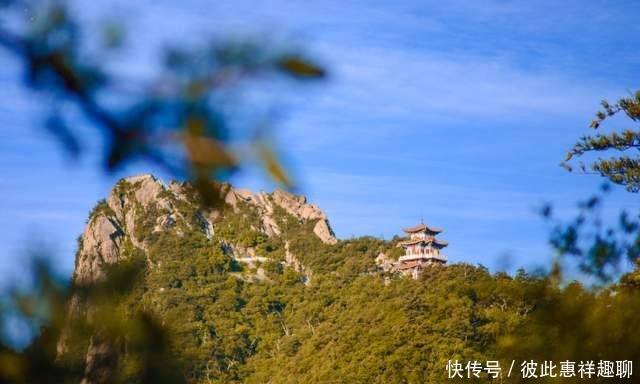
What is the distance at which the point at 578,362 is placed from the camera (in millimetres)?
5953

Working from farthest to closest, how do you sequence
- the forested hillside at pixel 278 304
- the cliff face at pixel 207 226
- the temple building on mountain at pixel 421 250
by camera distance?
the cliff face at pixel 207 226 → the temple building on mountain at pixel 421 250 → the forested hillside at pixel 278 304

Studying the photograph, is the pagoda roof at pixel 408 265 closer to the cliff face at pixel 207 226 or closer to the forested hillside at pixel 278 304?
the forested hillside at pixel 278 304

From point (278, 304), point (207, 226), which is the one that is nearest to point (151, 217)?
point (207, 226)

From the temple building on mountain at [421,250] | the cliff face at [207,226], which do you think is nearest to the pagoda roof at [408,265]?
the temple building on mountain at [421,250]

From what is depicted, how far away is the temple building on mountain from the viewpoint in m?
44.1

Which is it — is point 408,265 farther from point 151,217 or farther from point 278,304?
point 151,217

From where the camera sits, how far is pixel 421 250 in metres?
44.7

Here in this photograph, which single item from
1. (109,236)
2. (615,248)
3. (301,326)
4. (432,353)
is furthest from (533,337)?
(109,236)

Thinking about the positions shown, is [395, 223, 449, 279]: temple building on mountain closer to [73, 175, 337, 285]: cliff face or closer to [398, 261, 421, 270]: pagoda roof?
[398, 261, 421, 270]: pagoda roof

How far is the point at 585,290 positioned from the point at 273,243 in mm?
52382

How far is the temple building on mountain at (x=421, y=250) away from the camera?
4409 cm

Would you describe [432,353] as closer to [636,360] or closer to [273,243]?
[636,360]

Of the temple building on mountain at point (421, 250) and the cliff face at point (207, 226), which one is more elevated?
the cliff face at point (207, 226)

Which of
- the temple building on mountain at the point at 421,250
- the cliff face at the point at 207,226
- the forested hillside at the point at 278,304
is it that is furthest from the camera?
the cliff face at the point at 207,226
